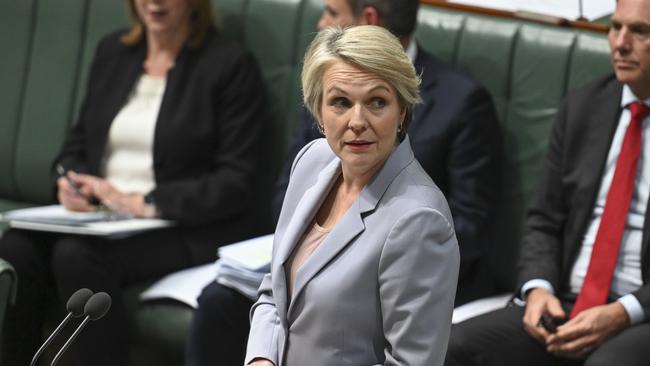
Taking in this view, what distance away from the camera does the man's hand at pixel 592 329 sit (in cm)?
277

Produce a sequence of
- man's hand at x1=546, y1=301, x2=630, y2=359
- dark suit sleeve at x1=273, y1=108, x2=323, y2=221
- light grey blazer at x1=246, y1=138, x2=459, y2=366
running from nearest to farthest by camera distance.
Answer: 1. light grey blazer at x1=246, y1=138, x2=459, y2=366
2. man's hand at x1=546, y1=301, x2=630, y2=359
3. dark suit sleeve at x1=273, y1=108, x2=323, y2=221

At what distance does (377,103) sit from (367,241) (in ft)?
0.84

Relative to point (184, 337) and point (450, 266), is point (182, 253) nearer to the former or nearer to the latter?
point (184, 337)

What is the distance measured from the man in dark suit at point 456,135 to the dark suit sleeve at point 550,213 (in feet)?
0.61

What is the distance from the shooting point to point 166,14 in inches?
149

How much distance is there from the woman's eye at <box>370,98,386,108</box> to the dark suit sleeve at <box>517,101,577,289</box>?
43.7 inches

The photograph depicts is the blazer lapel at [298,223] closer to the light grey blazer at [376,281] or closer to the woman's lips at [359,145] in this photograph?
the light grey blazer at [376,281]

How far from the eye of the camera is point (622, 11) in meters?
2.88

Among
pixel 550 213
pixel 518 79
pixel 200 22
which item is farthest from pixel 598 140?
pixel 200 22

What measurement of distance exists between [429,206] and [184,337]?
1.51m

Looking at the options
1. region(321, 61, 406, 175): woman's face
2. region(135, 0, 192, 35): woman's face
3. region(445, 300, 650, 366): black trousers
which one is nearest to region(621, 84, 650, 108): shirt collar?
region(445, 300, 650, 366): black trousers

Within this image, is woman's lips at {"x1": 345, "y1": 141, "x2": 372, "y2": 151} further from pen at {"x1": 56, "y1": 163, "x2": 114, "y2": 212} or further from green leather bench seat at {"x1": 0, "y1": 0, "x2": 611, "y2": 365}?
pen at {"x1": 56, "y1": 163, "x2": 114, "y2": 212}

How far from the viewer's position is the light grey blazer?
1.99 m

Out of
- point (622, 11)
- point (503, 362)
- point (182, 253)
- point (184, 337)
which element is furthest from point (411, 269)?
point (182, 253)
